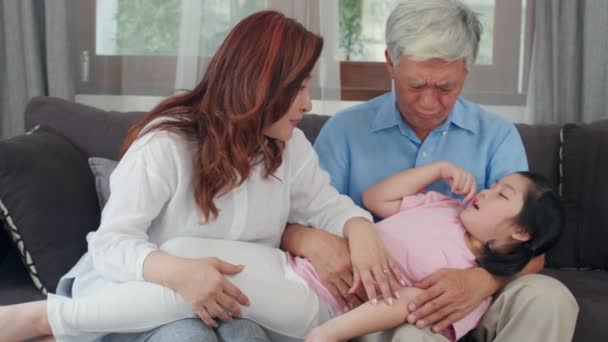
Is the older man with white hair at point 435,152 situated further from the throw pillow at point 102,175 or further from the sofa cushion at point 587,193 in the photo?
the throw pillow at point 102,175

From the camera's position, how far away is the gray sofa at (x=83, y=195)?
72.4 inches

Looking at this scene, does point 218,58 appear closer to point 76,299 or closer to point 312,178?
point 312,178

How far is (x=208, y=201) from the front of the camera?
1606mm

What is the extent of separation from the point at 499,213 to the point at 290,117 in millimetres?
546

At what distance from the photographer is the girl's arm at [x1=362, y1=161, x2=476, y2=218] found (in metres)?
1.80

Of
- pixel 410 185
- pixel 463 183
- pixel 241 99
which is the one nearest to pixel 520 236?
pixel 463 183

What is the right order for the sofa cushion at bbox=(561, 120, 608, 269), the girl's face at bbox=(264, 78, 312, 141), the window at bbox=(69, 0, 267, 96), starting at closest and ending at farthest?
the girl's face at bbox=(264, 78, 312, 141) → the sofa cushion at bbox=(561, 120, 608, 269) → the window at bbox=(69, 0, 267, 96)

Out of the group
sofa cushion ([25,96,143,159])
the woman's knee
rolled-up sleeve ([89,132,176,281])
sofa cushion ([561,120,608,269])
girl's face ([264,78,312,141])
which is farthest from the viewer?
sofa cushion ([561,120,608,269])

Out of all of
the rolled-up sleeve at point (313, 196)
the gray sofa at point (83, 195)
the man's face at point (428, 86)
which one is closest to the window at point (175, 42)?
the gray sofa at point (83, 195)

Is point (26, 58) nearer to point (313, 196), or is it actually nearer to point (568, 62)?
point (313, 196)

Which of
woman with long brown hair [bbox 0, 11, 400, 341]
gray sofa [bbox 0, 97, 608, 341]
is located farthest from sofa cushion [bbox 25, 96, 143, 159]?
woman with long brown hair [bbox 0, 11, 400, 341]

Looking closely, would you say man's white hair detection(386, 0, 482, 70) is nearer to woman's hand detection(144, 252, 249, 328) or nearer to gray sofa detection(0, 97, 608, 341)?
gray sofa detection(0, 97, 608, 341)

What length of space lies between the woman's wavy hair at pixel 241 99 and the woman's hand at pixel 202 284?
0.57 feet

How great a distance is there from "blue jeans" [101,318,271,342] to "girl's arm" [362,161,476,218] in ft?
1.78
